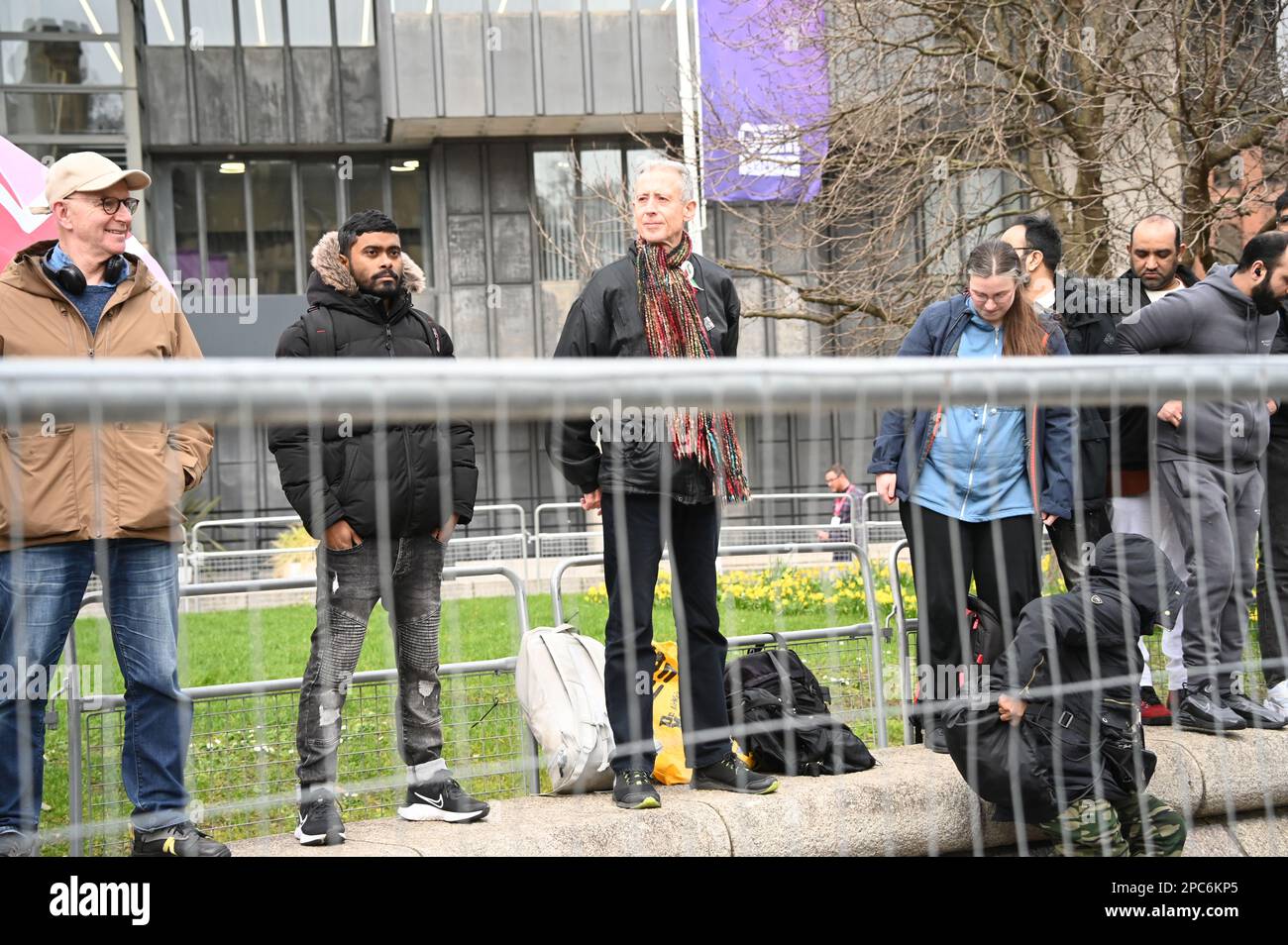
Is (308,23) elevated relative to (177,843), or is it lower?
elevated

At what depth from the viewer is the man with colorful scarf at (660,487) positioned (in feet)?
13.3

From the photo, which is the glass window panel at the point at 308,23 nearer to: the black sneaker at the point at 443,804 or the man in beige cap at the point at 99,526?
the man in beige cap at the point at 99,526

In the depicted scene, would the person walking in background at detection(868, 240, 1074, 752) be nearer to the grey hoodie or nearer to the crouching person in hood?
the crouching person in hood

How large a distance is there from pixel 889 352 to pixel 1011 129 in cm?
273

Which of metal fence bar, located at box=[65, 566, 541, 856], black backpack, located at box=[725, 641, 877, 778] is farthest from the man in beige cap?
black backpack, located at box=[725, 641, 877, 778]

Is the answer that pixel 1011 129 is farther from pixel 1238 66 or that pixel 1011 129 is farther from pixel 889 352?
pixel 889 352

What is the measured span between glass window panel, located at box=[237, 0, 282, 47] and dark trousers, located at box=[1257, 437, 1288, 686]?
74.2 ft

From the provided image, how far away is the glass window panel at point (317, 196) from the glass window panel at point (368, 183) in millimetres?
375

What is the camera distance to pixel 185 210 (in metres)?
25.7

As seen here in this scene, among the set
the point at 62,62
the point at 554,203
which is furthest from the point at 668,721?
the point at 62,62

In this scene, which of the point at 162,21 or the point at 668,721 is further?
the point at 162,21

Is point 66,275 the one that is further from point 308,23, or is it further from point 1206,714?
point 308,23

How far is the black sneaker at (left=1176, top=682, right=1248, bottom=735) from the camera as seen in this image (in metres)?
4.75

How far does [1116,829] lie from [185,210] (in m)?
24.4
